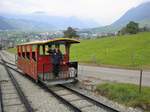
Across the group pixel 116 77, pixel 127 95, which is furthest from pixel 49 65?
pixel 127 95

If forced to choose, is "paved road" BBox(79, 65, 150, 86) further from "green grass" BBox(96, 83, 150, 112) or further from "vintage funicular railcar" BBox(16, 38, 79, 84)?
"green grass" BBox(96, 83, 150, 112)

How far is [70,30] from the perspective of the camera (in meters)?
104

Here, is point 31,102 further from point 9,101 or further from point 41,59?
point 41,59

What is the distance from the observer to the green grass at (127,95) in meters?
11.2

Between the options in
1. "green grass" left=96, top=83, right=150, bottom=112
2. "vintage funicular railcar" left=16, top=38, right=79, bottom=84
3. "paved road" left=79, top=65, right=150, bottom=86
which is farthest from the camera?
"paved road" left=79, top=65, right=150, bottom=86

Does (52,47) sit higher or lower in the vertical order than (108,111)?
higher

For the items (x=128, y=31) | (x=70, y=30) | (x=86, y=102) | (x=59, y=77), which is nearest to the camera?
(x=86, y=102)

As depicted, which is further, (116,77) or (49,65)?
(116,77)

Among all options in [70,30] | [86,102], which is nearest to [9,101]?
[86,102]

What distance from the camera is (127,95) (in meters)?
12.4

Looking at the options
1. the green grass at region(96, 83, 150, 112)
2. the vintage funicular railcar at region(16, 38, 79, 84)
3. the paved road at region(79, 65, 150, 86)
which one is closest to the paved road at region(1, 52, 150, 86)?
the paved road at region(79, 65, 150, 86)

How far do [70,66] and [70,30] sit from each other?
8685 cm

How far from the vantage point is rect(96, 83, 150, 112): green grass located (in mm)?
11175

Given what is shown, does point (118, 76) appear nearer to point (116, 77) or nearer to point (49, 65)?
point (116, 77)
